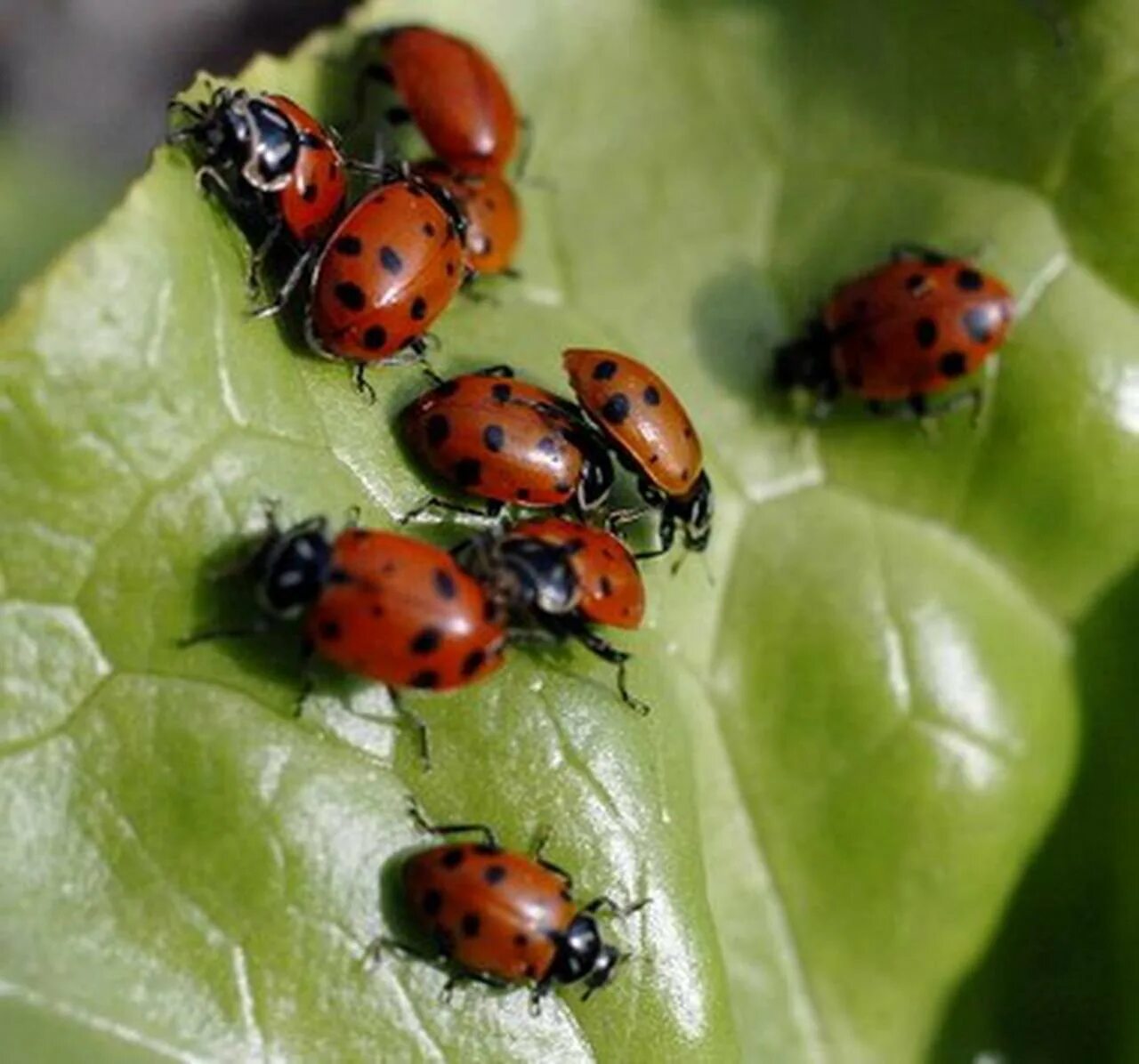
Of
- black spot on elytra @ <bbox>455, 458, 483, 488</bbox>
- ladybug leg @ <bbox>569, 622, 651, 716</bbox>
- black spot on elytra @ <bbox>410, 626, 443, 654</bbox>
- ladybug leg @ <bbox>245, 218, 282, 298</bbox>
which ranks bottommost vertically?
ladybug leg @ <bbox>569, 622, 651, 716</bbox>

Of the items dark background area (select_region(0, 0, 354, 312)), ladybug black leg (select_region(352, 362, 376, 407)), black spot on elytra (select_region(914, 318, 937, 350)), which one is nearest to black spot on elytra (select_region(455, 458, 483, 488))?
ladybug black leg (select_region(352, 362, 376, 407))

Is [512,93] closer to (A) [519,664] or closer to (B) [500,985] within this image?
(A) [519,664]

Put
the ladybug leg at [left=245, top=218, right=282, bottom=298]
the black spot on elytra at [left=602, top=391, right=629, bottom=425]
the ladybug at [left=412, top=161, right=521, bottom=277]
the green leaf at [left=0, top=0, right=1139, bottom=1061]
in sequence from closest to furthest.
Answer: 1. the green leaf at [left=0, top=0, right=1139, bottom=1061]
2. the ladybug leg at [left=245, top=218, right=282, bottom=298]
3. the black spot on elytra at [left=602, top=391, right=629, bottom=425]
4. the ladybug at [left=412, top=161, right=521, bottom=277]

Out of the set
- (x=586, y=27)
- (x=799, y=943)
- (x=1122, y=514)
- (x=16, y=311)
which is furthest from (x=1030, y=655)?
(x=16, y=311)

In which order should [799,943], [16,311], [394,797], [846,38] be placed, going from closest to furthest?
[16,311], [394,797], [799,943], [846,38]

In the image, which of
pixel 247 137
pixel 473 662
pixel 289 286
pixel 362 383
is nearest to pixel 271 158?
pixel 247 137

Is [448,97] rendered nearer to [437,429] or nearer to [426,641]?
[437,429]

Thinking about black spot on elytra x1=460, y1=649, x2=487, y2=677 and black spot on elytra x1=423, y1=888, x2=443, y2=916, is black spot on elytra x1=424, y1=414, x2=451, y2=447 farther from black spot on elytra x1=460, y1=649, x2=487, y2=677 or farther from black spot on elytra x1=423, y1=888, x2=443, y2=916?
black spot on elytra x1=423, y1=888, x2=443, y2=916

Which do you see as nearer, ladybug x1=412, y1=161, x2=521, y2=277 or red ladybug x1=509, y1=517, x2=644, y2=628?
red ladybug x1=509, y1=517, x2=644, y2=628
